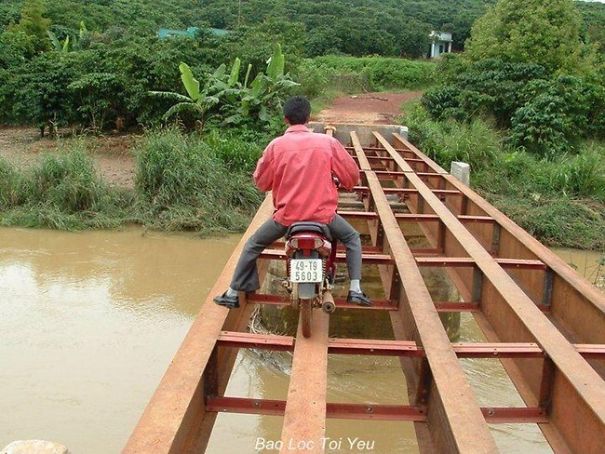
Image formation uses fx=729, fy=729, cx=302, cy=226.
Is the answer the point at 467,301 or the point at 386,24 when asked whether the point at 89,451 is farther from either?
the point at 386,24

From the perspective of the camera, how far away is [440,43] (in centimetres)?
4844

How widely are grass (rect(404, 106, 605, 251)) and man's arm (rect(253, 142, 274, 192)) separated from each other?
939 cm

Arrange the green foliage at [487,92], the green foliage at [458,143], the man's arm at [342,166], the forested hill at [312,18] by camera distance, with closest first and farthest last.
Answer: the man's arm at [342,166] → the green foliage at [458,143] → the green foliage at [487,92] → the forested hill at [312,18]

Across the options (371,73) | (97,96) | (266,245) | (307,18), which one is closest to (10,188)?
(97,96)

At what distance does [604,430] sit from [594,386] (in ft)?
1.11

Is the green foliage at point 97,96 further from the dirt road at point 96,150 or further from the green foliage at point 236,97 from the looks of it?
the green foliage at point 236,97

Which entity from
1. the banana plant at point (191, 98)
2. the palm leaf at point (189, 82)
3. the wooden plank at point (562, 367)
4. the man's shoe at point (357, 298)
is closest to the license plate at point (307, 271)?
the man's shoe at point (357, 298)

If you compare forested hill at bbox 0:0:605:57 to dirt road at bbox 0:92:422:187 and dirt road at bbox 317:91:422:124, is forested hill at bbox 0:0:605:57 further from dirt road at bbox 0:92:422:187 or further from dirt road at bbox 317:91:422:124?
dirt road at bbox 0:92:422:187

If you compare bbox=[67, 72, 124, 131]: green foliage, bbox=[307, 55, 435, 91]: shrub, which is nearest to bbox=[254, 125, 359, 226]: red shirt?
bbox=[67, 72, 124, 131]: green foliage

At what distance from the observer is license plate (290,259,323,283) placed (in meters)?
3.71

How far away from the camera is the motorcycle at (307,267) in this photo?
3.71 m

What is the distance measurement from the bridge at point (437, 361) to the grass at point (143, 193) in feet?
24.5

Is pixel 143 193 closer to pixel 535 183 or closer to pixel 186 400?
pixel 535 183

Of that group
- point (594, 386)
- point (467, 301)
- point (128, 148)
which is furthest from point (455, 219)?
point (128, 148)
